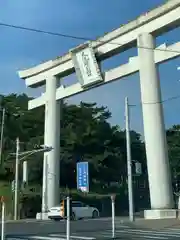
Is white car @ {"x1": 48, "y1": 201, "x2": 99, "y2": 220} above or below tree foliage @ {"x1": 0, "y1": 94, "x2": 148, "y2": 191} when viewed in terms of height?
below

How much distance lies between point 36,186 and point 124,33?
75.4 feet

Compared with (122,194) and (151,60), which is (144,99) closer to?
(151,60)

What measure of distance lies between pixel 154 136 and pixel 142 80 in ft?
13.7

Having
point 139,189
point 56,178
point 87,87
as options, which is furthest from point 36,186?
Result: point 139,189

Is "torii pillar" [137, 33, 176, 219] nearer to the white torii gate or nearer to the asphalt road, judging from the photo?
the white torii gate

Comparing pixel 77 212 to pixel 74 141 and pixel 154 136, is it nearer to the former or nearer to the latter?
pixel 154 136

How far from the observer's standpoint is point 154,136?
1183 inches

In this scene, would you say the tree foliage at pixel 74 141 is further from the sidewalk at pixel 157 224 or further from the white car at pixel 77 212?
the sidewalk at pixel 157 224

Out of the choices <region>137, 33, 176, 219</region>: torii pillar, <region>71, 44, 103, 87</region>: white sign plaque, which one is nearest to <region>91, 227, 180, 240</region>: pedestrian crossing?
<region>137, 33, 176, 219</region>: torii pillar

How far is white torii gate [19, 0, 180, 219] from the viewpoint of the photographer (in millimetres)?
29641

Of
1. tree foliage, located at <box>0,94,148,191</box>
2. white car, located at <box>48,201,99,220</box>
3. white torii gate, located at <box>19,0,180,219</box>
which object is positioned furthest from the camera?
tree foliage, located at <box>0,94,148,191</box>

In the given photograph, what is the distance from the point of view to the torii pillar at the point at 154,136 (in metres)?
29.5

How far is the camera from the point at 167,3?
102 ft

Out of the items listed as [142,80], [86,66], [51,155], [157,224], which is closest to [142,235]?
[157,224]
